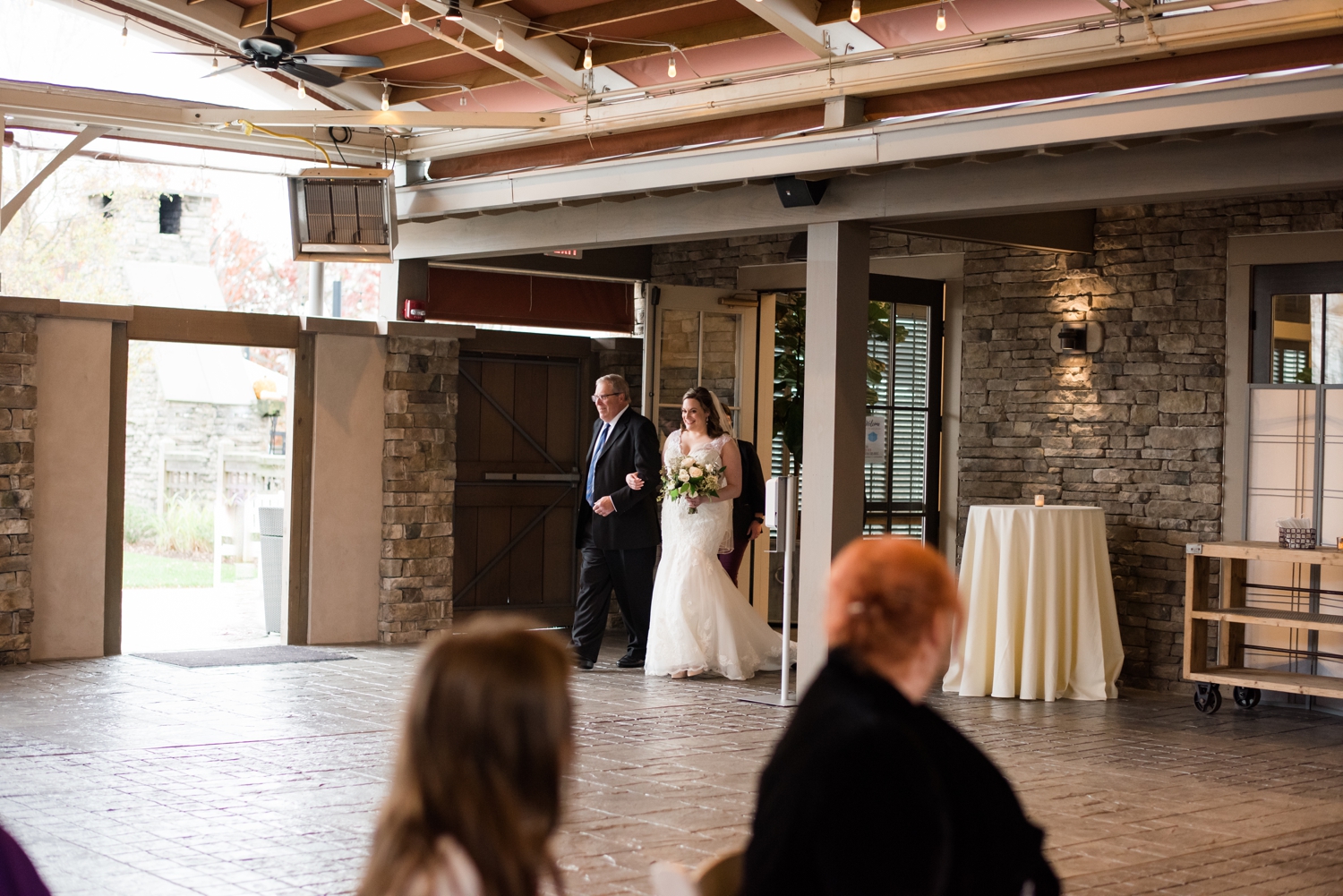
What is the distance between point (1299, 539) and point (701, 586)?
3.26 meters

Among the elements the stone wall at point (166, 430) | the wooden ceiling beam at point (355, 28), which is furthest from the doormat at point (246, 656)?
the stone wall at point (166, 430)

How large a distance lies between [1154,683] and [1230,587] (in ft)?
2.77

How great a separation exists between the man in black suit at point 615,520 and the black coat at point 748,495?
0.60 metres

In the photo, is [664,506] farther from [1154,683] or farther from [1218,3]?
[1218,3]

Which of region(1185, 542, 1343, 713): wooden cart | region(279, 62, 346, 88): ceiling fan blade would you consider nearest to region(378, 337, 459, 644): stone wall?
region(279, 62, 346, 88): ceiling fan blade

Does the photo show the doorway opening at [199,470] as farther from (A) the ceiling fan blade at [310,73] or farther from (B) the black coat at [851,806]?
(B) the black coat at [851,806]

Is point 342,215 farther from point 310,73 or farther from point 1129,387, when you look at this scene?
point 1129,387

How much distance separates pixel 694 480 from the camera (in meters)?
8.05

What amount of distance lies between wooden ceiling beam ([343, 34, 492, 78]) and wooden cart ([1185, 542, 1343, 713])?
4.76 meters

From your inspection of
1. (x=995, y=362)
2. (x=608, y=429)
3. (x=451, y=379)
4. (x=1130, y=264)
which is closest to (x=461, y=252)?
(x=451, y=379)

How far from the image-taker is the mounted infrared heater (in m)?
8.16

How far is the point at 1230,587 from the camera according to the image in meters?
7.72

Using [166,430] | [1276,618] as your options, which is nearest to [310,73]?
[1276,618]

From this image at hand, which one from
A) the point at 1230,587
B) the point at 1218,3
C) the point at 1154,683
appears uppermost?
the point at 1218,3
